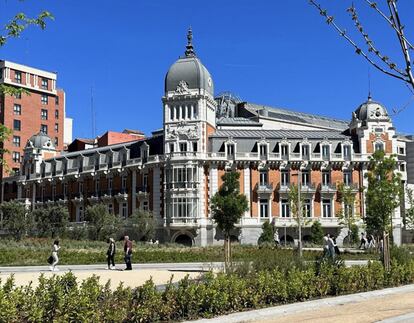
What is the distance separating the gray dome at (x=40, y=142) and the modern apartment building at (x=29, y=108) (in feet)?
10.6

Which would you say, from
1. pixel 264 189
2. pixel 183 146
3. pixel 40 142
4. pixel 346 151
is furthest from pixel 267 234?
pixel 40 142

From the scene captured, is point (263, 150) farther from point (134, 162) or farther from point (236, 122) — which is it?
point (134, 162)

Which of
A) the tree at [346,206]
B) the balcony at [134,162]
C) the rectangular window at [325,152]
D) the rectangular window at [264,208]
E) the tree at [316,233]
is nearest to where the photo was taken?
the tree at [316,233]

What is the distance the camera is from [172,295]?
12.5m

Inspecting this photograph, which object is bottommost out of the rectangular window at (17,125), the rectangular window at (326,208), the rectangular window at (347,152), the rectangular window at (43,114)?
the rectangular window at (326,208)

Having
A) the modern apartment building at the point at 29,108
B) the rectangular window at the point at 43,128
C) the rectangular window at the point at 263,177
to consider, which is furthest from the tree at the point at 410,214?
the rectangular window at the point at 43,128

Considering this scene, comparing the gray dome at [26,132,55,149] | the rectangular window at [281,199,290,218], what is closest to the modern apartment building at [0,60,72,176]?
the gray dome at [26,132,55,149]

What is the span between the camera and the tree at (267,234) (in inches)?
2127

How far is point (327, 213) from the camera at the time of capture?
196 ft

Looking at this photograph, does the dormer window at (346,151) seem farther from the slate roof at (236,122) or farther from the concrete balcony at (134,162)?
the concrete balcony at (134,162)

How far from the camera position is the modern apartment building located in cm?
8250

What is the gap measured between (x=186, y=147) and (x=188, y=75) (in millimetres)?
7584

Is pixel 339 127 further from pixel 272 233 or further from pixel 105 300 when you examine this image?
pixel 105 300

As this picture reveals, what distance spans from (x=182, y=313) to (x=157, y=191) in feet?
155
